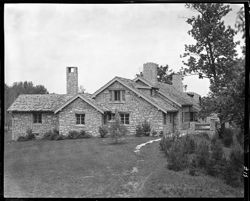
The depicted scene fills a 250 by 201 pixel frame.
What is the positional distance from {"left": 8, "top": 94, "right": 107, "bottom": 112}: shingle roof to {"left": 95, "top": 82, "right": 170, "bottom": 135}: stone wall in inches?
5.7

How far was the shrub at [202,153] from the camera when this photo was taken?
12.6 feet

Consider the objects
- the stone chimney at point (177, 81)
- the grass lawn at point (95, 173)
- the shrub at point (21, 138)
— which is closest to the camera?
the grass lawn at point (95, 173)

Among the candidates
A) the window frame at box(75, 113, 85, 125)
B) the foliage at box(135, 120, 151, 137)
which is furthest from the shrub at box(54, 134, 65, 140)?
the foliage at box(135, 120, 151, 137)

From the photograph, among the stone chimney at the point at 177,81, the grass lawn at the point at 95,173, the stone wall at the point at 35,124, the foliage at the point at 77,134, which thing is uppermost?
the stone chimney at the point at 177,81

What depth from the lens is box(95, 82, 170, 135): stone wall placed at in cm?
395

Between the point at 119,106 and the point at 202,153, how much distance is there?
41.5 inches

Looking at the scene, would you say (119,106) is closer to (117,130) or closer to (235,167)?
(117,130)

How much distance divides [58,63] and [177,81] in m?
1.35

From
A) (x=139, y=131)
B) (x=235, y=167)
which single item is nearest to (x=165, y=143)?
(x=139, y=131)

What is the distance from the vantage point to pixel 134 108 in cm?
398

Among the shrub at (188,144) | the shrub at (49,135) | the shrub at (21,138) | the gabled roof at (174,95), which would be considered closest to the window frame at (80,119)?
the shrub at (49,135)

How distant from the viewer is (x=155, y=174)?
150 inches

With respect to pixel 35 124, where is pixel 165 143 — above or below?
below

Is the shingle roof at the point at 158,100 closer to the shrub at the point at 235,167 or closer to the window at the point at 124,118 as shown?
the window at the point at 124,118
